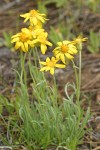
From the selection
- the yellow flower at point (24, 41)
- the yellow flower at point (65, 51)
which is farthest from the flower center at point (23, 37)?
the yellow flower at point (65, 51)

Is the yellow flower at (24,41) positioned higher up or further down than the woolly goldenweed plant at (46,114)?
higher up

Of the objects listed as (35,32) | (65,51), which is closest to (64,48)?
(65,51)

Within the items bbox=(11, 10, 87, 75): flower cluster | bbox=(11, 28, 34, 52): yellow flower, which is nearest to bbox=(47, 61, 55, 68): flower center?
bbox=(11, 10, 87, 75): flower cluster

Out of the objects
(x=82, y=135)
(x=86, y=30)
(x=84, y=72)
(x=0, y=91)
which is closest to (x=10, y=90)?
(x=0, y=91)

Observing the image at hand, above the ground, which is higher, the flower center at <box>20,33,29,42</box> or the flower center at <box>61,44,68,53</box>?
the flower center at <box>20,33,29,42</box>

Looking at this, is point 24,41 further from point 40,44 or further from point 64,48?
point 64,48

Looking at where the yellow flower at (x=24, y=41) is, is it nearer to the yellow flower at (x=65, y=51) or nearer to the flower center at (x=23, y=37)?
the flower center at (x=23, y=37)

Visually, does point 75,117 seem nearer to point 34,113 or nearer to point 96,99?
point 34,113

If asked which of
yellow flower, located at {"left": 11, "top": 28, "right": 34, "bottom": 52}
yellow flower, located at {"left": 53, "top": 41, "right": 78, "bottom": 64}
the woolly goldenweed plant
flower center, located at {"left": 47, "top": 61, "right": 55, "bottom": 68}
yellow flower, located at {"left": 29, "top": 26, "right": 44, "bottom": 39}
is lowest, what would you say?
the woolly goldenweed plant

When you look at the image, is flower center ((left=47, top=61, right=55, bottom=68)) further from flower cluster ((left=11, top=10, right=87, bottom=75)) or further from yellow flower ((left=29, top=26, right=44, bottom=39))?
yellow flower ((left=29, top=26, right=44, bottom=39))

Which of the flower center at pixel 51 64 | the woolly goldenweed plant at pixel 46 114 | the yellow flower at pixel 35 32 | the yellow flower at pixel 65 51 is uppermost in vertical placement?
the yellow flower at pixel 35 32

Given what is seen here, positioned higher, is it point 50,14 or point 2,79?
point 50,14
